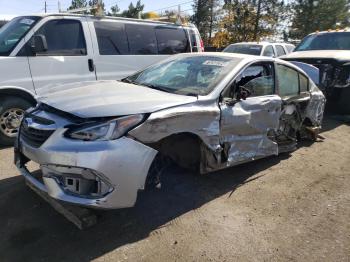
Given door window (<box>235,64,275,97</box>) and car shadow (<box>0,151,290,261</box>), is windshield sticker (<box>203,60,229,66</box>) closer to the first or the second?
door window (<box>235,64,275,97</box>)

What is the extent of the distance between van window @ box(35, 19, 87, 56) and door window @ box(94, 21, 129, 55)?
1.12 ft

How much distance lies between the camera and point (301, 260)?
119 inches

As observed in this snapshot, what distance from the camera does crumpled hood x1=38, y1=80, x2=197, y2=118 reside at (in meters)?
3.14

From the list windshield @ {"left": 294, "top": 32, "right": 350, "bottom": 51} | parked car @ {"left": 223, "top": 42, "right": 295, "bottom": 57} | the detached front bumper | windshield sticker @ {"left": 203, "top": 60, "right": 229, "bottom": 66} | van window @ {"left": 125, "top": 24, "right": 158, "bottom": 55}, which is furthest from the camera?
parked car @ {"left": 223, "top": 42, "right": 295, "bottom": 57}

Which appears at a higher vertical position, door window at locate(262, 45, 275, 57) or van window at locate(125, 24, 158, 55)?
van window at locate(125, 24, 158, 55)

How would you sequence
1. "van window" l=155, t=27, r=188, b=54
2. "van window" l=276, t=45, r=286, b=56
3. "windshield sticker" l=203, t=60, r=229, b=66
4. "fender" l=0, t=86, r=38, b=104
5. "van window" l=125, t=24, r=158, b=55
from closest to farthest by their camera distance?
"windshield sticker" l=203, t=60, r=229, b=66
"fender" l=0, t=86, r=38, b=104
"van window" l=125, t=24, r=158, b=55
"van window" l=155, t=27, r=188, b=54
"van window" l=276, t=45, r=286, b=56

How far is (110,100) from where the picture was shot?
3373 millimetres

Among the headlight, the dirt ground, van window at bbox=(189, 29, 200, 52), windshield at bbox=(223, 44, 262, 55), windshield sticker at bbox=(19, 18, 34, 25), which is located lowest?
the dirt ground

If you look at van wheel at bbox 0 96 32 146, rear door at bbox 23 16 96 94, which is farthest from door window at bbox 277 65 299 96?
van wheel at bbox 0 96 32 146

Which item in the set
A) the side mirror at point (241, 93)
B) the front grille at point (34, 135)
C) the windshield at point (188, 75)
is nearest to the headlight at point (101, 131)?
the front grille at point (34, 135)

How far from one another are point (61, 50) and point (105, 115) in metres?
3.51

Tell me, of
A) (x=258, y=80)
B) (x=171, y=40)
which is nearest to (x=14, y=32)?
(x=171, y=40)

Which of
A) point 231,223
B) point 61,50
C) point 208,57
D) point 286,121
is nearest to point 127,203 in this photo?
point 231,223

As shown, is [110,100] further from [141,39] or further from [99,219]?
[141,39]
